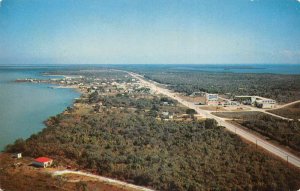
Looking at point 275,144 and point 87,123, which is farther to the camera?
point 87,123

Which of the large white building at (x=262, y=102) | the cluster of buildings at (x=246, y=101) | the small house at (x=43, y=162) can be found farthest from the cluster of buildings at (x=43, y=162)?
the large white building at (x=262, y=102)

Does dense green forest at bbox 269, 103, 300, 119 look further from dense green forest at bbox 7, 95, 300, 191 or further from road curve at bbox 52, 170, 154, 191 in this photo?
road curve at bbox 52, 170, 154, 191

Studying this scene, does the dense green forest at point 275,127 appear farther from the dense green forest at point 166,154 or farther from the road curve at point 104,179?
the road curve at point 104,179

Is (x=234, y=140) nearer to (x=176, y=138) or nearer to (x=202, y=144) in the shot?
(x=202, y=144)

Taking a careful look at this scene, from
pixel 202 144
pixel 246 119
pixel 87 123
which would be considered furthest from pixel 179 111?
pixel 202 144

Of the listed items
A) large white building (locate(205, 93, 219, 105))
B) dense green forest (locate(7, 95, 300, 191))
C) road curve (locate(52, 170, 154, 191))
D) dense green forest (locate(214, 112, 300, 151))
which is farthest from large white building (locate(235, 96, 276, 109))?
road curve (locate(52, 170, 154, 191))

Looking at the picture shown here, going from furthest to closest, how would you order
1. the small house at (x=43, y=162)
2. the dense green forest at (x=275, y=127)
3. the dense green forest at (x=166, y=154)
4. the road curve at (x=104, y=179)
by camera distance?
1. the dense green forest at (x=275, y=127)
2. the small house at (x=43, y=162)
3. the dense green forest at (x=166, y=154)
4. the road curve at (x=104, y=179)
